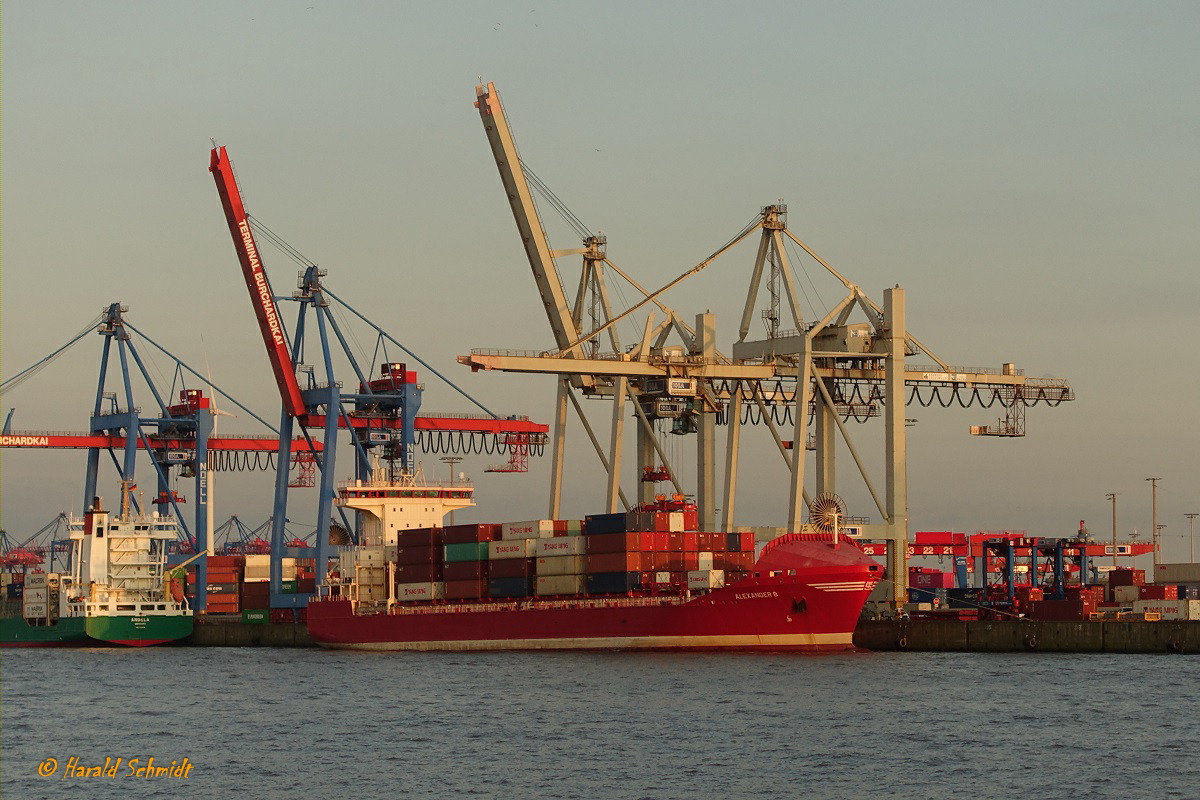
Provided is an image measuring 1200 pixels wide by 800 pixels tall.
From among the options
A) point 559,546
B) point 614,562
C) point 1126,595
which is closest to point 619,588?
point 614,562

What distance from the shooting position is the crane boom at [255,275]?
242 ft

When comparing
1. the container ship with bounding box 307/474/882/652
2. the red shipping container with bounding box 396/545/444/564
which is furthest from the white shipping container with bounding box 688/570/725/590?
the red shipping container with bounding box 396/545/444/564

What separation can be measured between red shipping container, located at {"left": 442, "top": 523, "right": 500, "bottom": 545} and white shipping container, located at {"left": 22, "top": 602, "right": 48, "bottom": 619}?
25558 millimetres

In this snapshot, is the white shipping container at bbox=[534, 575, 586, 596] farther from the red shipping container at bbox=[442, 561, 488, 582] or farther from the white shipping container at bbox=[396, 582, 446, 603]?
the white shipping container at bbox=[396, 582, 446, 603]

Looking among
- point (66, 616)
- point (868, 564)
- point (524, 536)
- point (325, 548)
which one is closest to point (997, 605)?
point (868, 564)

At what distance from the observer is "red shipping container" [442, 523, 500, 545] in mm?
62625

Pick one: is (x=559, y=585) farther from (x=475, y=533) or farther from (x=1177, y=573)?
(x=1177, y=573)

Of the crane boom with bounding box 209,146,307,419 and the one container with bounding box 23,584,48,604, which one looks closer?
the crane boom with bounding box 209,146,307,419

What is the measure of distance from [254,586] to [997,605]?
35.9 meters

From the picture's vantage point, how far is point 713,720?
4025cm

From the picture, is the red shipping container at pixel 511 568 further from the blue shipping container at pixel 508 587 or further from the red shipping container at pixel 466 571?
the red shipping container at pixel 466 571

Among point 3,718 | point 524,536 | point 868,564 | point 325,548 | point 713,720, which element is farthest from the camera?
point 325,548

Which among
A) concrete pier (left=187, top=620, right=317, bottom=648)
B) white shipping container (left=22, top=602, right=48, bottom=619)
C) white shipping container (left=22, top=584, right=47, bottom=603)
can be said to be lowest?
concrete pier (left=187, top=620, right=317, bottom=648)

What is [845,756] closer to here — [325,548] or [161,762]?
[161,762]
